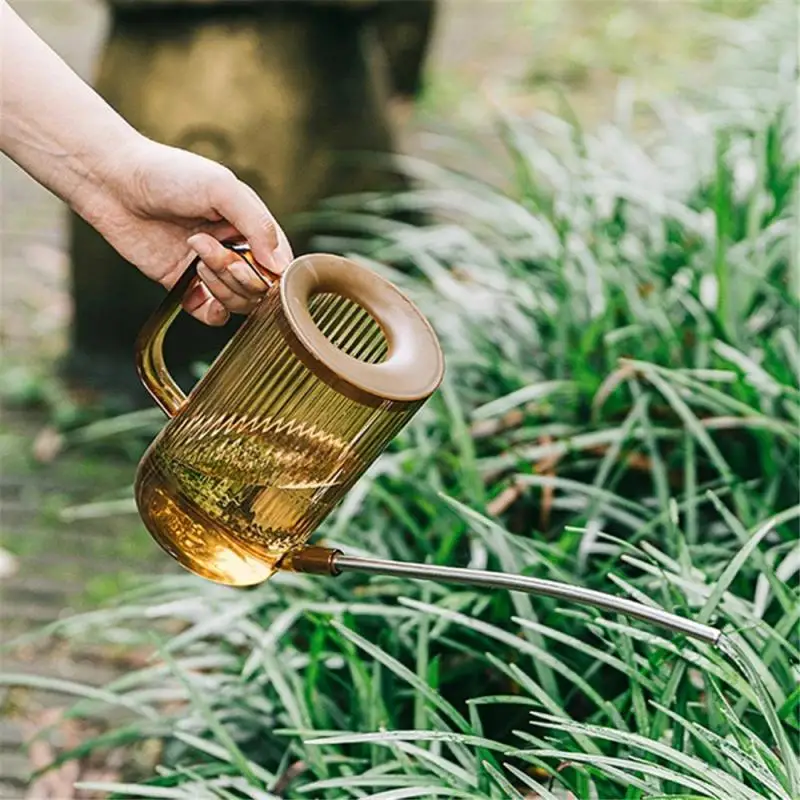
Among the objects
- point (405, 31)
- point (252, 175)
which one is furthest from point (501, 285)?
point (405, 31)

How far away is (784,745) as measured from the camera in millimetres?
1548

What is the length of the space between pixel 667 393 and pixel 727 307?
438 mm

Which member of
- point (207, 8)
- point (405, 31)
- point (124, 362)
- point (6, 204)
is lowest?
point (6, 204)

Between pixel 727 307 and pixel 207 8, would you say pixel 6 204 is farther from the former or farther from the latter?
pixel 727 307

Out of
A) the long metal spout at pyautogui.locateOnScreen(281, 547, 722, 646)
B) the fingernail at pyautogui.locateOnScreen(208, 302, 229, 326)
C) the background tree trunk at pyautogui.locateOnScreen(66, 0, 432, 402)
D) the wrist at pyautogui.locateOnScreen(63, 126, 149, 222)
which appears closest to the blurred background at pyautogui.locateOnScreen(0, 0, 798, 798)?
the background tree trunk at pyautogui.locateOnScreen(66, 0, 432, 402)

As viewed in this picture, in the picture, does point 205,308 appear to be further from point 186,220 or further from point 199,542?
point 199,542

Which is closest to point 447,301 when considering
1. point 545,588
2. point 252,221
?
point 252,221

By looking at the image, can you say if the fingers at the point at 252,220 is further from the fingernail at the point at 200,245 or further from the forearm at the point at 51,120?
the forearm at the point at 51,120

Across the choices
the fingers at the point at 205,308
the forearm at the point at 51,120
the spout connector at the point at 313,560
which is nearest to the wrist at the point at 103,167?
the forearm at the point at 51,120

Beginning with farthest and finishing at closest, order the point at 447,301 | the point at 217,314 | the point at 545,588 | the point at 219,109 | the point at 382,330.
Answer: the point at 219,109
the point at 447,301
the point at 217,314
the point at 382,330
the point at 545,588

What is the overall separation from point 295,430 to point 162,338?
28cm

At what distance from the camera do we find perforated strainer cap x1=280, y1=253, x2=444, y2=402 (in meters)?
1.44

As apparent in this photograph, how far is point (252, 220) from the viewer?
1.67m

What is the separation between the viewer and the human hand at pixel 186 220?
1665mm
